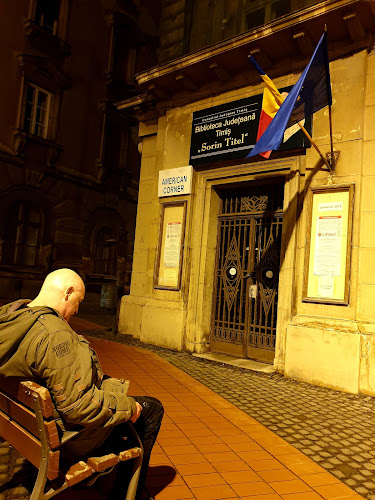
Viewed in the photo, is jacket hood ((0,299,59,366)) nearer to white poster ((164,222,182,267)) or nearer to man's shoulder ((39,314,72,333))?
man's shoulder ((39,314,72,333))

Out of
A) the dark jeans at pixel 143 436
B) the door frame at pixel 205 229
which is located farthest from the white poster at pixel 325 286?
the dark jeans at pixel 143 436

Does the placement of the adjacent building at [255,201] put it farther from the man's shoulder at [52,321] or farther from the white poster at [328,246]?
the man's shoulder at [52,321]

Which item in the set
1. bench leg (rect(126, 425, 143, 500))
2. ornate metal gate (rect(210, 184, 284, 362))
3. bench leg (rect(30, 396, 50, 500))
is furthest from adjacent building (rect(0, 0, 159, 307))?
bench leg (rect(30, 396, 50, 500))

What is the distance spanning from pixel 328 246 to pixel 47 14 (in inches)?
632

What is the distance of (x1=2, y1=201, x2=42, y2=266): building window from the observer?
1519 cm

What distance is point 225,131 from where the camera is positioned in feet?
25.4

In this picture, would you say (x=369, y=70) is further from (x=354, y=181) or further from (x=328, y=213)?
(x=328, y=213)

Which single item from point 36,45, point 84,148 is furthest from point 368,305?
point 36,45

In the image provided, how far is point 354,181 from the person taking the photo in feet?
19.5

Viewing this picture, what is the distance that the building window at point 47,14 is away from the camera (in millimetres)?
16109

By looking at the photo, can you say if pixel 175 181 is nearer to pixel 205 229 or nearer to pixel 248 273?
pixel 205 229

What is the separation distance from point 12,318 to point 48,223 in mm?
15070

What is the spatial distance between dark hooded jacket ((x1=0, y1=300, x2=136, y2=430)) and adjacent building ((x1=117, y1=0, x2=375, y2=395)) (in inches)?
178

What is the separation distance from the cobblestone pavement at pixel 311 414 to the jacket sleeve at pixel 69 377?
2.20 meters
